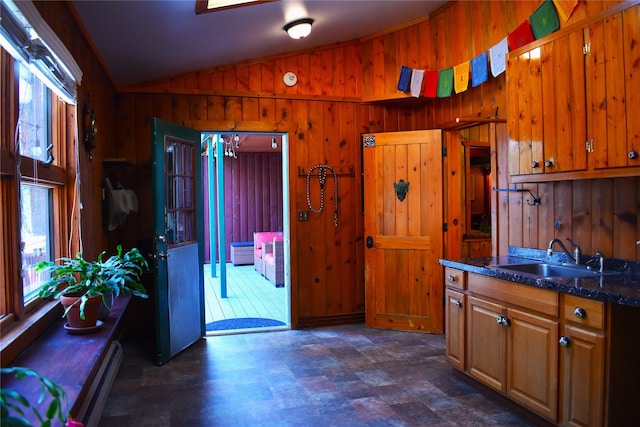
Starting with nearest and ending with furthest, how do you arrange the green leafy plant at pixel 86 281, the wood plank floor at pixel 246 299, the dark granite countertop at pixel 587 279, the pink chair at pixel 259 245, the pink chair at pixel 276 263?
the dark granite countertop at pixel 587 279 → the green leafy plant at pixel 86 281 → the wood plank floor at pixel 246 299 → the pink chair at pixel 276 263 → the pink chair at pixel 259 245

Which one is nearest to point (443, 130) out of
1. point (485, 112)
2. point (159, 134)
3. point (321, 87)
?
point (485, 112)

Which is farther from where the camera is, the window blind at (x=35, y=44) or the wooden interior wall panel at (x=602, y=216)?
the wooden interior wall panel at (x=602, y=216)

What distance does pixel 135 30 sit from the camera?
123 inches

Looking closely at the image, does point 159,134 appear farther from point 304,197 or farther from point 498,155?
point 498,155

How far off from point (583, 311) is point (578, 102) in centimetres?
117

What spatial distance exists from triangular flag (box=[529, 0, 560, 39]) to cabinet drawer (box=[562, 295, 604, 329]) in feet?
5.93

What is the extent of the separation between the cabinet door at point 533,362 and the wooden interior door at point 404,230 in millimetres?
1782

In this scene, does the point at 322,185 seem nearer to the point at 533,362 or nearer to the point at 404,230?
the point at 404,230

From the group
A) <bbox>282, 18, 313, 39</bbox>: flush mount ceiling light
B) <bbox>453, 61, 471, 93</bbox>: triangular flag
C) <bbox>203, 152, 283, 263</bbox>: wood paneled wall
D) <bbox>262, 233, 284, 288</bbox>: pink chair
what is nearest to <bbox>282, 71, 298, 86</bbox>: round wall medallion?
<bbox>282, 18, 313, 39</bbox>: flush mount ceiling light

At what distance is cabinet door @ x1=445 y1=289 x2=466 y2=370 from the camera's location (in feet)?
10.4

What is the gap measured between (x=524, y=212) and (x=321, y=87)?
95.0 inches

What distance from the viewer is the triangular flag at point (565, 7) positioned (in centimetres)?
288

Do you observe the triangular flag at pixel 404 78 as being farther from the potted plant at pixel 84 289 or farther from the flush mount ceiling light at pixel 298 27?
the potted plant at pixel 84 289

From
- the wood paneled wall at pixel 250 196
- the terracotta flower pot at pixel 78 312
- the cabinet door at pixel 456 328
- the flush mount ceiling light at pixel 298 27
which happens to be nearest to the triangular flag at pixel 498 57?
the flush mount ceiling light at pixel 298 27
